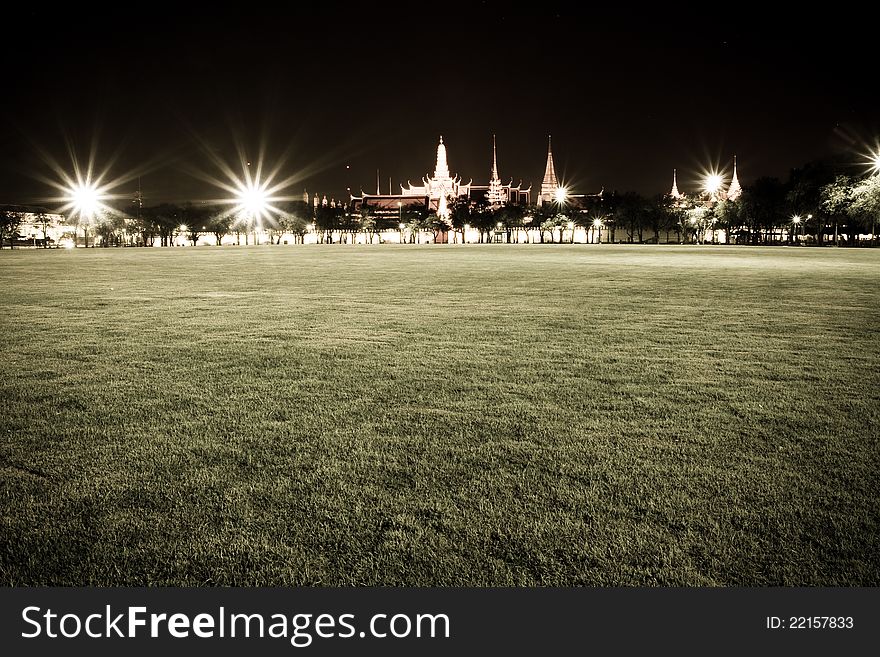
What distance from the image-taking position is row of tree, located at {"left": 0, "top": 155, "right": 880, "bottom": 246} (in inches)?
3162

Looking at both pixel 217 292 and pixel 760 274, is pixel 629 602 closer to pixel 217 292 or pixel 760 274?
pixel 217 292

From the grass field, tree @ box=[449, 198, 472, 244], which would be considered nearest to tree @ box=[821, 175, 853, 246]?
the grass field

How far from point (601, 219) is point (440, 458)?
4915 inches

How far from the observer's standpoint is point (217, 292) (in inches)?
788

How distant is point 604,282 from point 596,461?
767 inches

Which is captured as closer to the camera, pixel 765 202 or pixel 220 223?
pixel 765 202

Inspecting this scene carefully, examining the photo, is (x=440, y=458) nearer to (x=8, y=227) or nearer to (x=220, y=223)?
(x=8, y=227)

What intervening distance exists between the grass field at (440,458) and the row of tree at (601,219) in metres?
55.8

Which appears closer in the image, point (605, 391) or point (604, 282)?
point (605, 391)

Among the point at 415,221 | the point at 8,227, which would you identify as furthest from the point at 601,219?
the point at 8,227

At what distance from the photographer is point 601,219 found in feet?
405

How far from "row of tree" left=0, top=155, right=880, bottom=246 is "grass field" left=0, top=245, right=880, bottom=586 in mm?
55762

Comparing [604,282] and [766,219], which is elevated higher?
[766,219]

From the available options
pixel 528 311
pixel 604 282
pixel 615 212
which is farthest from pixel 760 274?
pixel 615 212
